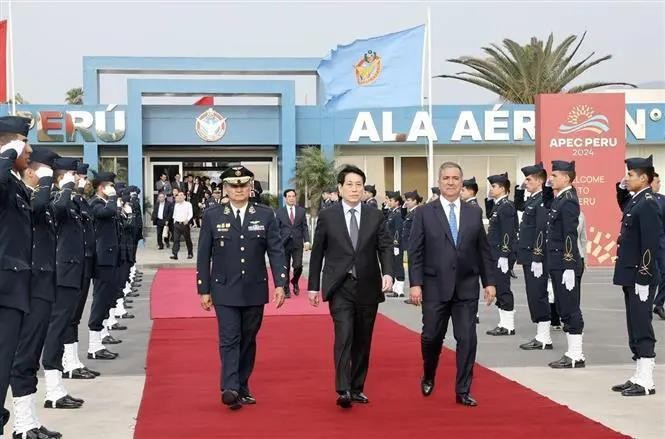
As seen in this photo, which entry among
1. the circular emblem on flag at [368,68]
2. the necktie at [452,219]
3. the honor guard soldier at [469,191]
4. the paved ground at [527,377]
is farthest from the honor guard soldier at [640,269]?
the circular emblem on flag at [368,68]

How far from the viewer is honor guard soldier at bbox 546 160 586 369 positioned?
31.6ft

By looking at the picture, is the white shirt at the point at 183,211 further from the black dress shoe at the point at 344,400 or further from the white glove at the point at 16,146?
the white glove at the point at 16,146

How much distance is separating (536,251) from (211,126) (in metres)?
24.0

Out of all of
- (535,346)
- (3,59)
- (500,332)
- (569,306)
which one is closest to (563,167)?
(569,306)

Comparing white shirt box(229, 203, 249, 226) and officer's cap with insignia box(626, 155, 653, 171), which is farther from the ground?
officer's cap with insignia box(626, 155, 653, 171)

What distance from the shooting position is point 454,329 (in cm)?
810

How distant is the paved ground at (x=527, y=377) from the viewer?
7223 millimetres

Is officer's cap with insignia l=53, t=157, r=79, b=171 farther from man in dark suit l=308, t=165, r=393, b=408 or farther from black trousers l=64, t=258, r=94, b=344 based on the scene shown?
man in dark suit l=308, t=165, r=393, b=408

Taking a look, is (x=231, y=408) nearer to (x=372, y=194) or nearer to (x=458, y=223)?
(x=458, y=223)

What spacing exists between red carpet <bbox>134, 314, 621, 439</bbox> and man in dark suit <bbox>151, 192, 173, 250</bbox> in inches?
721

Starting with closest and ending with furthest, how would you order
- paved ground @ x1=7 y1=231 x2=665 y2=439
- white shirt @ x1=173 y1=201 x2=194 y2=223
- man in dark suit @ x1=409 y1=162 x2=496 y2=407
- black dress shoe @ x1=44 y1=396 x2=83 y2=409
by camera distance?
1. paved ground @ x1=7 y1=231 x2=665 y2=439
2. black dress shoe @ x1=44 y1=396 x2=83 y2=409
3. man in dark suit @ x1=409 y1=162 x2=496 y2=407
4. white shirt @ x1=173 y1=201 x2=194 y2=223

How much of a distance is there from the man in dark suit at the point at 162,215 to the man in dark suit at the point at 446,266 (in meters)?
21.5

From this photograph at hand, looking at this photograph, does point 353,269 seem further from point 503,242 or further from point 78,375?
point 503,242

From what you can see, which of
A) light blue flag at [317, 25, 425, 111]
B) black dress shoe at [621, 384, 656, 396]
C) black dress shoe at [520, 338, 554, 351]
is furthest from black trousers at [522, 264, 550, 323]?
light blue flag at [317, 25, 425, 111]
